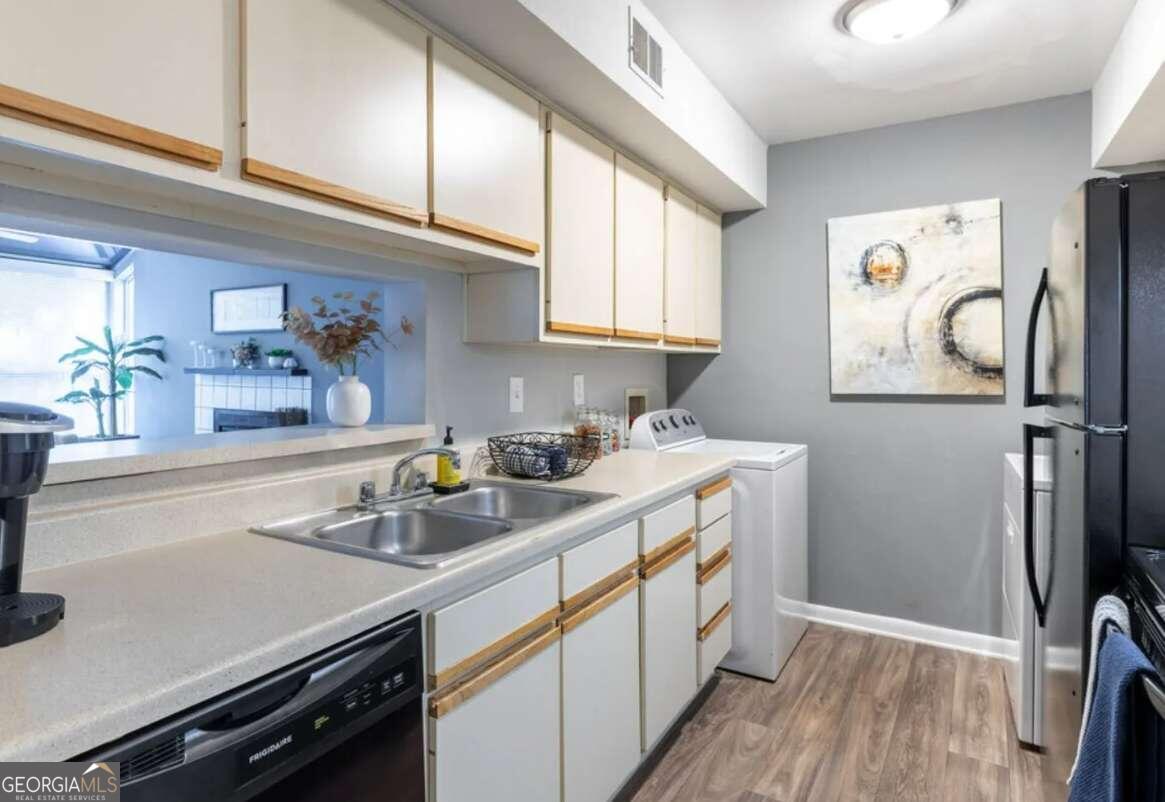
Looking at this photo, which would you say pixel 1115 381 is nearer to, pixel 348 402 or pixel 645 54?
pixel 645 54

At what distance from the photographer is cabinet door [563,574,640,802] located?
1551mm

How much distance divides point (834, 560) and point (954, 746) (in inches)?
42.0

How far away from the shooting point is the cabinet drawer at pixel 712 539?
228cm

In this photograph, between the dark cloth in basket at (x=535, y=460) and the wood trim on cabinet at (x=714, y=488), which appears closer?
the dark cloth in basket at (x=535, y=460)

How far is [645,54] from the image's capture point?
79.6 inches

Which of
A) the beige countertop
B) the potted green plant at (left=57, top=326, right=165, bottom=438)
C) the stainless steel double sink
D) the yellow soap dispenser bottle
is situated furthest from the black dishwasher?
the potted green plant at (left=57, top=326, right=165, bottom=438)

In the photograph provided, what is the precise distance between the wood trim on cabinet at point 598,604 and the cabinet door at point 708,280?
4.99ft

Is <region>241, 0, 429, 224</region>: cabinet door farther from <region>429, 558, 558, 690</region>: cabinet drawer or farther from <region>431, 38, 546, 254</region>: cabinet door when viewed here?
<region>429, 558, 558, 690</region>: cabinet drawer

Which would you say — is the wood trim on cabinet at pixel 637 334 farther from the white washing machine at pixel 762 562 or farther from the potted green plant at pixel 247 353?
the potted green plant at pixel 247 353

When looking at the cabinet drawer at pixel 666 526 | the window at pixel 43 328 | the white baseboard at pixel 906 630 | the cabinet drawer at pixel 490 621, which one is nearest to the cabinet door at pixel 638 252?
the cabinet drawer at pixel 666 526

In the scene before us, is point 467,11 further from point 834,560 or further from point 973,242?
point 834,560

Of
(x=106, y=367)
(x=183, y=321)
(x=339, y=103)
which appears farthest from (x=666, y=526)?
(x=106, y=367)

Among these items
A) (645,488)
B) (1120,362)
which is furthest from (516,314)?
(1120,362)

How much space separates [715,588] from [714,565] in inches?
3.5
